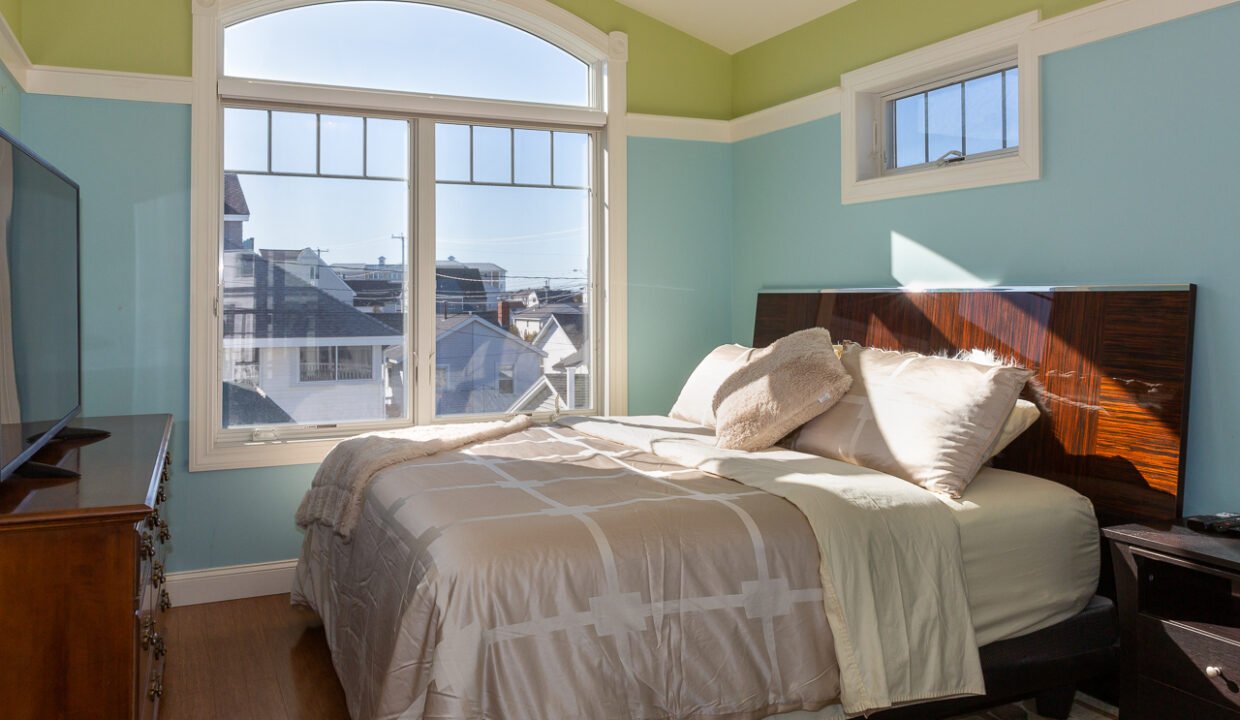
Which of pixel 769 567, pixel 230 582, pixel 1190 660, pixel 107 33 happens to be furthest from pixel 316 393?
pixel 1190 660

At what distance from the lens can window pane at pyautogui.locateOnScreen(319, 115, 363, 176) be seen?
398 centimetres

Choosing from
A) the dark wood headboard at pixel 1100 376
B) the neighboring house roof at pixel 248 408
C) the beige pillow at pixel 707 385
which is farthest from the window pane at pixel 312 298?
the dark wood headboard at pixel 1100 376

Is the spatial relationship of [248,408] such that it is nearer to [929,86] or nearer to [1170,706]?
[929,86]

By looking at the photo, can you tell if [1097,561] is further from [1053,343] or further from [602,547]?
[602,547]

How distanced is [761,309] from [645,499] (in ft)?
6.81

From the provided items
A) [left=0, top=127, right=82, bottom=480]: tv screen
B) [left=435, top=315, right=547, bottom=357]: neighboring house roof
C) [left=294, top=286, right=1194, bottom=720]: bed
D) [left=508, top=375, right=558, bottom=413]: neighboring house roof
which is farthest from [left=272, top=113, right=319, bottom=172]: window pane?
[left=294, top=286, right=1194, bottom=720]: bed

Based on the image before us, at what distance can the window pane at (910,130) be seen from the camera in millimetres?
3688

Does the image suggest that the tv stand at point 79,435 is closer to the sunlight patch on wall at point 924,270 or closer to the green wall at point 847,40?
the sunlight patch on wall at point 924,270

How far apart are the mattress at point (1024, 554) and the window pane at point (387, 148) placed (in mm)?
2759

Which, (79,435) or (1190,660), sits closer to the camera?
(1190,660)

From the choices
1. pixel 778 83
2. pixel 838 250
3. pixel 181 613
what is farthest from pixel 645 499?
pixel 778 83

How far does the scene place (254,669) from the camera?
121 inches

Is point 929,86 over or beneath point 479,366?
over

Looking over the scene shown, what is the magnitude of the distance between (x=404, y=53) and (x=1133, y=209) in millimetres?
2968
